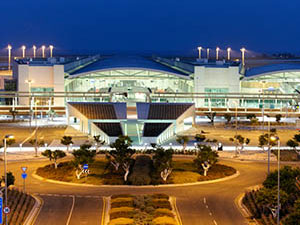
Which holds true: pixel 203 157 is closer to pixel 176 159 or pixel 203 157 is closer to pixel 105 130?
pixel 176 159

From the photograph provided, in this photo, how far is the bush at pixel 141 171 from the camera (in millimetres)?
40312

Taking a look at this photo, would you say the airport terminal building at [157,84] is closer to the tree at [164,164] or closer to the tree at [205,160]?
the tree at [205,160]

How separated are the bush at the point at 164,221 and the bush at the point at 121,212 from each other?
1441 millimetres

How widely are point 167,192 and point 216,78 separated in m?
→ 60.1

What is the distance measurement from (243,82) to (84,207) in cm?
7395


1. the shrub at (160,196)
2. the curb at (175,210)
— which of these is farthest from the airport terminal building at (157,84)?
the shrub at (160,196)

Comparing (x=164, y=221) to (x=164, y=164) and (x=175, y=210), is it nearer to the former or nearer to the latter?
(x=175, y=210)

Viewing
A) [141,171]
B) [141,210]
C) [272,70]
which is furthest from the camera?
[272,70]

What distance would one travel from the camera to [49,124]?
76438 millimetres

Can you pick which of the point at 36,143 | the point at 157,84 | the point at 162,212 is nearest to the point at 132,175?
the point at 162,212

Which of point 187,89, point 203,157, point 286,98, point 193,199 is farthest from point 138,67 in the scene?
point 193,199

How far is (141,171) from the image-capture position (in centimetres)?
4316

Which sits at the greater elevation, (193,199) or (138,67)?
(138,67)

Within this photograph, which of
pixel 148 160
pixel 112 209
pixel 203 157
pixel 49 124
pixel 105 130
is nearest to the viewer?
pixel 112 209
